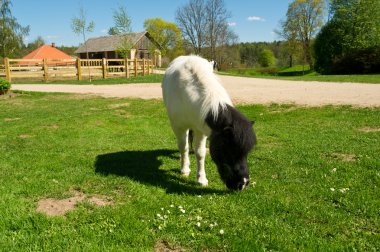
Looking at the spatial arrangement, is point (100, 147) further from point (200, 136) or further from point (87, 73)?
point (87, 73)

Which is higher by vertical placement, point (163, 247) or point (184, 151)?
point (184, 151)

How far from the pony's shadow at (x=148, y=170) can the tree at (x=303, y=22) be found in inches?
2355

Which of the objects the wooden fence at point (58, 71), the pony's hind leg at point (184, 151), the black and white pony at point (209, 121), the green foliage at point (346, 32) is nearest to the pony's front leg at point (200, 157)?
the black and white pony at point (209, 121)

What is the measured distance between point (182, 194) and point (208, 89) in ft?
4.92

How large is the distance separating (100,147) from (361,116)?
7.50 m

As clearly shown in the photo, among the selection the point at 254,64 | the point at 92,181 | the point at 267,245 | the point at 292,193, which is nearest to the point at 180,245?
the point at 267,245

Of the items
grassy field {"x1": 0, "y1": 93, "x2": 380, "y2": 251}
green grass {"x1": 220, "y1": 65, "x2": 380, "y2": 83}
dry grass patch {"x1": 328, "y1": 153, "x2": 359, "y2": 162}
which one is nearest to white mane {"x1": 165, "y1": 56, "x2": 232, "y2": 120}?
grassy field {"x1": 0, "y1": 93, "x2": 380, "y2": 251}

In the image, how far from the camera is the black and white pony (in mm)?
4109

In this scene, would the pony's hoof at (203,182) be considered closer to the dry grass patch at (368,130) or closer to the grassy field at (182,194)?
the grassy field at (182,194)

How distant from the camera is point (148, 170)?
557 centimetres

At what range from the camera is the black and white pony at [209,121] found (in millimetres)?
4109

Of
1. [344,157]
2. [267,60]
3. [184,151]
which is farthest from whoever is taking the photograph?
[267,60]

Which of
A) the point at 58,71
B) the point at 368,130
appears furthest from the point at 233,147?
the point at 58,71

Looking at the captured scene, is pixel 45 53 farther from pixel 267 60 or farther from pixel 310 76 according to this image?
pixel 267 60
